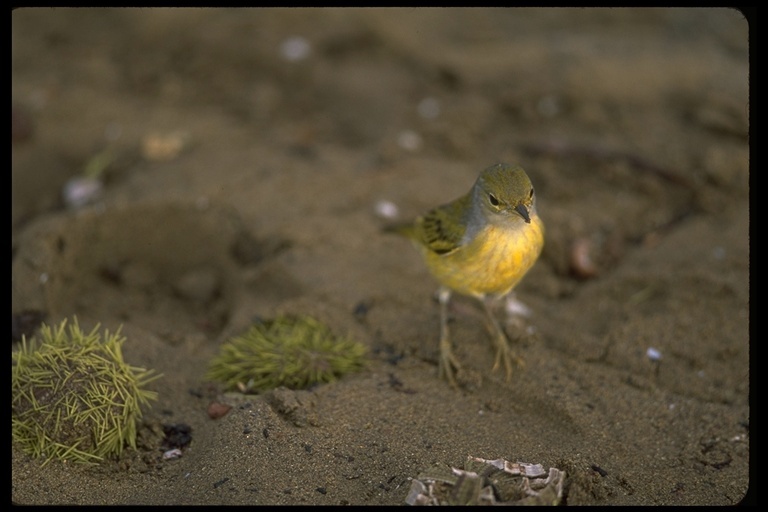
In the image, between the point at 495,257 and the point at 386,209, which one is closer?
the point at 495,257

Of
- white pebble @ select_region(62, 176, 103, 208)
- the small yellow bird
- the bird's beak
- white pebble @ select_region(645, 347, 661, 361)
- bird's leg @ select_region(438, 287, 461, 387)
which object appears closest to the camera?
the bird's beak

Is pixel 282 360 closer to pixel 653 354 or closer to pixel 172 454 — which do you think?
pixel 172 454

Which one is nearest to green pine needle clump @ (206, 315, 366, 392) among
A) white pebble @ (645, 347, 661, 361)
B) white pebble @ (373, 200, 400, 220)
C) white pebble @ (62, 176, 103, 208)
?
white pebble @ (373, 200, 400, 220)

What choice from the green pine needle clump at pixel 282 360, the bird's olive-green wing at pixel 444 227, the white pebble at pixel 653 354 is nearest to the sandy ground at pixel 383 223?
the white pebble at pixel 653 354

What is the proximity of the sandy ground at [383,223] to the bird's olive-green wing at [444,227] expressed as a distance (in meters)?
0.61

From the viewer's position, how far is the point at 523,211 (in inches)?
174

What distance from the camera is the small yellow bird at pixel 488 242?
455cm

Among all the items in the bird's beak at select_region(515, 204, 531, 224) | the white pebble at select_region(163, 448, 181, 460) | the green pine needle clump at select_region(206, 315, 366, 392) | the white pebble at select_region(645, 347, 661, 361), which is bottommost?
the white pebble at select_region(163, 448, 181, 460)

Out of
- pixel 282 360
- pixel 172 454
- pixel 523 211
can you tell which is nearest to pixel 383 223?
pixel 282 360

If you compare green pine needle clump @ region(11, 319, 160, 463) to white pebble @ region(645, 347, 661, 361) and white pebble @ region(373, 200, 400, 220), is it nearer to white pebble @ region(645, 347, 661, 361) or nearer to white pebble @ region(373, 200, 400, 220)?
white pebble @ region(373, 200, 400, 220)

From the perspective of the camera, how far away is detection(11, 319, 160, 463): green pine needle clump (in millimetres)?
4047

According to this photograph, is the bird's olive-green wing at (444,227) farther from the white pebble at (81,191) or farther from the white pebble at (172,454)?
the white pebble at (81,191)

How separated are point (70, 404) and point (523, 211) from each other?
8.57 feet

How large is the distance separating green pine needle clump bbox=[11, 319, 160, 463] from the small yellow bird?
1933 millimetres
